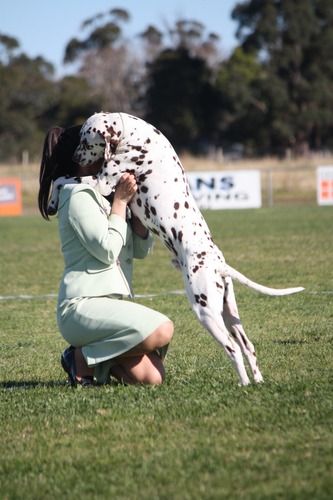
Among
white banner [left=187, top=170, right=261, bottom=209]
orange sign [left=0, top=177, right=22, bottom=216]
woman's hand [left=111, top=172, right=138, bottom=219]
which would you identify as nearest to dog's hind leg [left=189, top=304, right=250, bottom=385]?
woman's hand [left=111, top=172, right=138, bottom=219]

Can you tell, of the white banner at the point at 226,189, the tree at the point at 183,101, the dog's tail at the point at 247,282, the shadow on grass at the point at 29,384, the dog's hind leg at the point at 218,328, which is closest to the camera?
the dog's hind leg at the point at 218,328

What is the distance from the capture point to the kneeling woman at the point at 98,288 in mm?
6434

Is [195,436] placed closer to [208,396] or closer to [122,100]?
[208,396]

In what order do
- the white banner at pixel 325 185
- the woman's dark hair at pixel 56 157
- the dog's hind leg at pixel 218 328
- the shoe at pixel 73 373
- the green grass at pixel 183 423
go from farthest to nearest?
the white banner at pixel 325 185
the shoe at pixel 73 373
the woman's dark hair at pixel 56 157
the dog's hind leg at pixel 218 328
the green grass at pixel 183 423

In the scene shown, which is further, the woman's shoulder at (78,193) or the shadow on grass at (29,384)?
the shadow on grass at (29,384)

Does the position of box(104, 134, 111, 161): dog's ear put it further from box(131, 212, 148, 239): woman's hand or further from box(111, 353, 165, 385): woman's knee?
box(111, 353, 165, 385): woman's knee

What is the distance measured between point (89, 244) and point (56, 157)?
0.70 m

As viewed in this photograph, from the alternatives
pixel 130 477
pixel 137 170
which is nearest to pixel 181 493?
pixel 130 477

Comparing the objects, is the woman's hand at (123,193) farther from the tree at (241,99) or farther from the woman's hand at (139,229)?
the tree at (241,99)

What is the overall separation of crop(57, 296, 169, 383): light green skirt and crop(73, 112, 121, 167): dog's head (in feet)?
3.11

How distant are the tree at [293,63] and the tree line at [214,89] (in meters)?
0.06

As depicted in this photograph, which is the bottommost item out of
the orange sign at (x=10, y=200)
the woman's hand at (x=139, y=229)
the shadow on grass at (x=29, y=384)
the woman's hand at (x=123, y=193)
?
the orange sign at (x=10, y=200)

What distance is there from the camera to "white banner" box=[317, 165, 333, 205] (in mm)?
34469

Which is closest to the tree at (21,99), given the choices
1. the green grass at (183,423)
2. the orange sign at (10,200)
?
the orange sign at (10,200)
